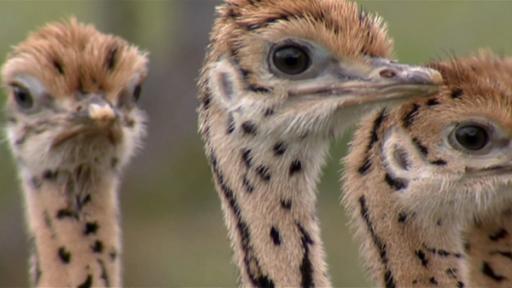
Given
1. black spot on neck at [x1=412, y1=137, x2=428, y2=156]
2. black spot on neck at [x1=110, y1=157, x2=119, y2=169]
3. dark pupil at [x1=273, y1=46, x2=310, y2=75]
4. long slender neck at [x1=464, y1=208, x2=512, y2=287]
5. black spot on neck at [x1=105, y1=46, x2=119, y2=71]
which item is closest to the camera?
dark pupil at [x1=273, y1=46, x2=310, y2=75]

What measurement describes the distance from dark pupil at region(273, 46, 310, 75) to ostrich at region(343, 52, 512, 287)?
1.96 feet

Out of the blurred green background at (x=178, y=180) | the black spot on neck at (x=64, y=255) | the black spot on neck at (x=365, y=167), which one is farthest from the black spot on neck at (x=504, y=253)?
the blurred green background at (x=178, y=180)

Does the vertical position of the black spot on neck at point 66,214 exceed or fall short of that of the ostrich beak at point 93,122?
it falls short

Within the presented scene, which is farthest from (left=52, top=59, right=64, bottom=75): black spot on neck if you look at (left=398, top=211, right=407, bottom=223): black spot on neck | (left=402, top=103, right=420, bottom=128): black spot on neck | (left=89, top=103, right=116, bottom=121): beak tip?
(left=398, top=211, right=407, bottom=223): black spot on neck

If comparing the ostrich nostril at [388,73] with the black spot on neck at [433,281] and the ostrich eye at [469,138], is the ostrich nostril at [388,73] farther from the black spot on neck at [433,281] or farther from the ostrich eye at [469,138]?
the black spot on neck at [433,281]

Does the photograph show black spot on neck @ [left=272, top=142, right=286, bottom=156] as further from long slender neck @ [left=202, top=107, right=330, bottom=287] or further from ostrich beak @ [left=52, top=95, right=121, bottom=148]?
ostrich beak @ [left=52, top=95, right=121, bottom=148]

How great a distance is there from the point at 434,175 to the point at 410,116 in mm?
327

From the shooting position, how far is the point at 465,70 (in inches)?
394

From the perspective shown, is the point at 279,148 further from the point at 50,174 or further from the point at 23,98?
the point at 23,98

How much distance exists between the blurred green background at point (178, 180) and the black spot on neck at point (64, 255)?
20.2 feet

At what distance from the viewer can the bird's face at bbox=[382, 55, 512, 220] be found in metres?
9.94

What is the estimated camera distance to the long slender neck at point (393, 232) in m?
9.88

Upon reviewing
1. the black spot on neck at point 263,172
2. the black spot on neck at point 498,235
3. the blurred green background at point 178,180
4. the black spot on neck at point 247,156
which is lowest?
the blurred green background at point 178,180

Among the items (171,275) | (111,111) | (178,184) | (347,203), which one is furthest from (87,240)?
(178,184)
